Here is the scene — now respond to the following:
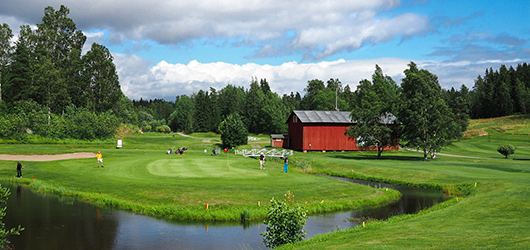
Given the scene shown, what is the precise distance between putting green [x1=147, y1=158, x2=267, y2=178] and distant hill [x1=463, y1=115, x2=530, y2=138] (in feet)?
298

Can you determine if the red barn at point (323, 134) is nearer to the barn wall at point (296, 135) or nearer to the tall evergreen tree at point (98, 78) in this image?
the barn wall at point (296, 135)

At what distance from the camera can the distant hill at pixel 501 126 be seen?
10594cm

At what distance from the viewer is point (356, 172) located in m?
41.5

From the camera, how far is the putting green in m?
33.7

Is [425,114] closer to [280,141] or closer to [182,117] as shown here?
[280,141]

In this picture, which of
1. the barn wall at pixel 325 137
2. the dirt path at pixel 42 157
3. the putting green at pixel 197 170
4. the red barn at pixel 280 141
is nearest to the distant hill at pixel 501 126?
the barn wall at pixel 325 137

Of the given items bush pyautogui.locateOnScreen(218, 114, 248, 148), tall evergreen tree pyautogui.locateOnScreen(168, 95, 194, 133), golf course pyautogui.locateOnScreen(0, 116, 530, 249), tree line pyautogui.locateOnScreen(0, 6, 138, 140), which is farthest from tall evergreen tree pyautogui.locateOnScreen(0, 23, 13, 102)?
tall evergreen tree pyautogui.locateOnScreen(168, 95, 194, 133)

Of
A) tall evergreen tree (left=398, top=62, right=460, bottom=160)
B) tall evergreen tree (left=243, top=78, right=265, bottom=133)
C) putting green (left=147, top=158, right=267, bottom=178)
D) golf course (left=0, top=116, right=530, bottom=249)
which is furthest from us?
tall evergreen tree (left=243, top=78, right=265, bottom=133)

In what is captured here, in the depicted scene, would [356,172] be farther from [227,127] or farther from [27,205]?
[227,127]

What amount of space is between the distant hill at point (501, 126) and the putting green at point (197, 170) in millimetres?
90914

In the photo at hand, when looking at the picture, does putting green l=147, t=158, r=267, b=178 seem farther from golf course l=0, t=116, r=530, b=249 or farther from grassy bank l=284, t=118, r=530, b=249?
grassy bank l=284, t=118, r=530, b=249

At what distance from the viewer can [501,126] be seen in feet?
370

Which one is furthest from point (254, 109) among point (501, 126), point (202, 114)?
point (501, 126)

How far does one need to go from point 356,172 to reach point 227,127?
3726 centimetres
